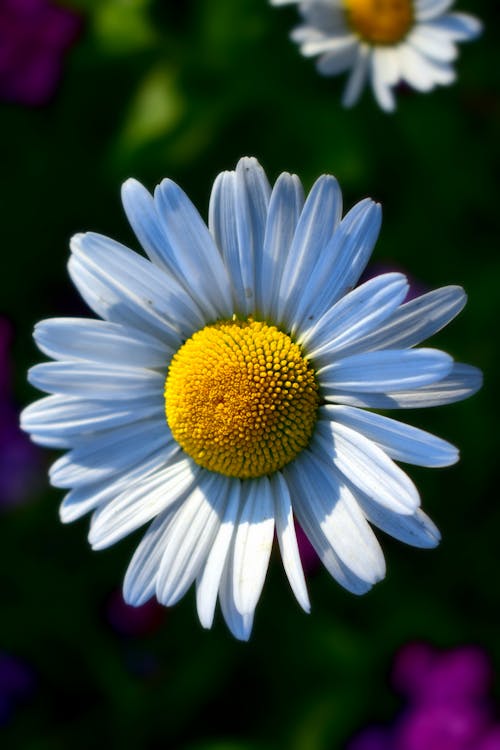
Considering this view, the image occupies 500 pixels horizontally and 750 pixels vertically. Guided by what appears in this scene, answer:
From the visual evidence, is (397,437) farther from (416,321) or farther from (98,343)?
(98,343)

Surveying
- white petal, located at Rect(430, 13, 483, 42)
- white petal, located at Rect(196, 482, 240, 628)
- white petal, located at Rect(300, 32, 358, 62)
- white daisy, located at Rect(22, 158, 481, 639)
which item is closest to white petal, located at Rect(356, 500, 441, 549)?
white daisy, located at Rect(22, 158, 481, 639)

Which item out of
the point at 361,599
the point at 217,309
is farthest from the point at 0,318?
the point at 361,599

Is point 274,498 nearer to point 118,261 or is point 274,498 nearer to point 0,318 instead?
point 118,261

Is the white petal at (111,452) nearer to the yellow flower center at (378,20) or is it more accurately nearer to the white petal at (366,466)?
the white petal at (366,466)

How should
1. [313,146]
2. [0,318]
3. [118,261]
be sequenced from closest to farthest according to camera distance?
[118,261]
[0,318]
[313,146]

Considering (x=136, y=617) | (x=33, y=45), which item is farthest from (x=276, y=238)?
(x=33, y=45)

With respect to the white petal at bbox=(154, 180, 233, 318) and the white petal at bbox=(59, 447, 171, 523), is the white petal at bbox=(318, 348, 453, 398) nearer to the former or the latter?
the white petal at bbox=(154, 180, 233, 318)
